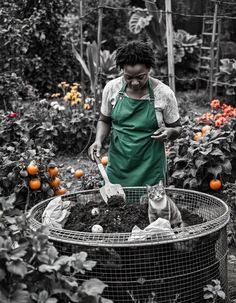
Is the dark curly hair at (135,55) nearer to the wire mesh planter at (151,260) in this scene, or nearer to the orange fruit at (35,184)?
the wire mesh planter at (151,260)

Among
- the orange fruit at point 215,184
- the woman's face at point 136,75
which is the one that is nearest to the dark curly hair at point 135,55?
the woman's face at point 136,75

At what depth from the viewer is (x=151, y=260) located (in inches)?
109

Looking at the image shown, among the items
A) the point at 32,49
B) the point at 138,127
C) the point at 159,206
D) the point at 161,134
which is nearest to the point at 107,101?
the point at 138,127

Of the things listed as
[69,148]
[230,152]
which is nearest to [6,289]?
[230,152]

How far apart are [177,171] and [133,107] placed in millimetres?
1866

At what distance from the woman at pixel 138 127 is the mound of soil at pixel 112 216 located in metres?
0.38

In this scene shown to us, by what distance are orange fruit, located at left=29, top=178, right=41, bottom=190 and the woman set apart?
42.7 inches

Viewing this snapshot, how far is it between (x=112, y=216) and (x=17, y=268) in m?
1.14

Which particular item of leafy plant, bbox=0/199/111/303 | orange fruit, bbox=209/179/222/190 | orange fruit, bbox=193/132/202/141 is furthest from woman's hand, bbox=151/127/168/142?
orange fruit, bbox=193/132/202/141

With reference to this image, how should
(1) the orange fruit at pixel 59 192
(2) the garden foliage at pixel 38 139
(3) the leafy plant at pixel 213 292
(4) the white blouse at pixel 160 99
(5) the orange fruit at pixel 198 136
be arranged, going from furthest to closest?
(5) the orange fruit at pixel 198 136 < (1) the orange fruit at pixel 59 192 < (2) the garden foliage at pixel 38 139 < (4) the white blouse at pixel 160 99 < (3) the leafy plant at pixel 213 292

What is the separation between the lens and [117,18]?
47.0 ft

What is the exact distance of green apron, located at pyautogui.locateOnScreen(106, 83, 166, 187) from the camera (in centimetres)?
371

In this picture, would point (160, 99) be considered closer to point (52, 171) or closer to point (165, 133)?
point (165, 133)

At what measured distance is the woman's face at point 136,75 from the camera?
11.3 ft
